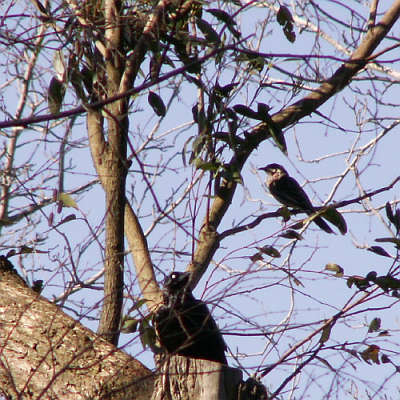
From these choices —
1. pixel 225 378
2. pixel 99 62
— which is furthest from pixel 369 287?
pixel 99 62

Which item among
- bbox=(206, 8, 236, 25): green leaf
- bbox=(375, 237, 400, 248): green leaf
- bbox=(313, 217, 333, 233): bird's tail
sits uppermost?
bbox=(313, 217, 333, 233): bird's tail

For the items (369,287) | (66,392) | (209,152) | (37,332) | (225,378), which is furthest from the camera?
(209,152)

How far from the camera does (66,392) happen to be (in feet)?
9.64

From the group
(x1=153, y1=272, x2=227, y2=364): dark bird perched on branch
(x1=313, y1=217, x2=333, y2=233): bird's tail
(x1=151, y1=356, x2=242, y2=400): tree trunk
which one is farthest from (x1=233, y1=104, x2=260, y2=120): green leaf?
(x1=313, y1=217, x2=333, y2=233): bird's tail

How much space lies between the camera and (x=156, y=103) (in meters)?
3.79

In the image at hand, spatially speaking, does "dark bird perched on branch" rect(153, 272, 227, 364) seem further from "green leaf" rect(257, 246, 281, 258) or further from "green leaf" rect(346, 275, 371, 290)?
"green leaf" rect(346, 275, 371, 290)

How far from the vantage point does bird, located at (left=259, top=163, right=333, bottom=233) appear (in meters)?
6.55

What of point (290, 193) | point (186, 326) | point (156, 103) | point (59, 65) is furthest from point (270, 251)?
point (290, 193)

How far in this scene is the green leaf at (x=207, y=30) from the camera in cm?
347

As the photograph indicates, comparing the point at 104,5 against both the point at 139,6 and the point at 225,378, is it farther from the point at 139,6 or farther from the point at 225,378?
the point at 225,378

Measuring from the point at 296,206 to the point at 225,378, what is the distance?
13.0 feet

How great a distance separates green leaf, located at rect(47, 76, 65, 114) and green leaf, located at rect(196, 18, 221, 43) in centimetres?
77

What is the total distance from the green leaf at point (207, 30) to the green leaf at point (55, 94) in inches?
Answer: 30.4

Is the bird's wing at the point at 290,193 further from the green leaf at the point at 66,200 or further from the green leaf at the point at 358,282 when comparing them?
the green leaf at the point at 66,200
